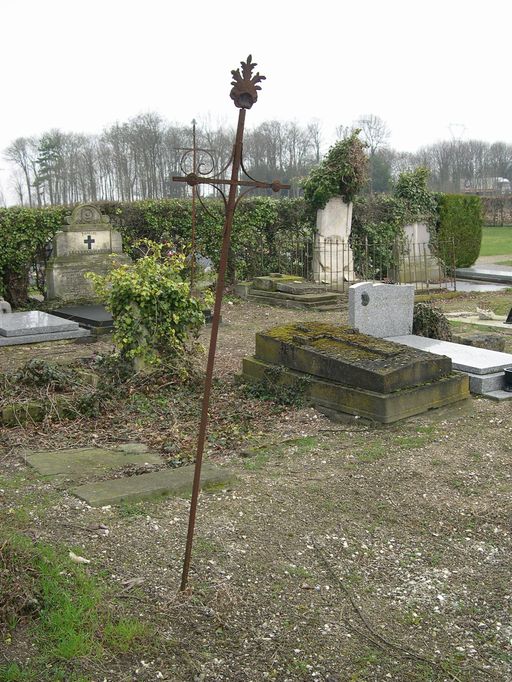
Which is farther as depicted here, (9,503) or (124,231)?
(124,231)

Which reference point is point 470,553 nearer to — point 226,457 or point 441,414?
point 226,457

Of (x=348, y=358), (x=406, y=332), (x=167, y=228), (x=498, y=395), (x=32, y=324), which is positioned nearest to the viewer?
(x=348, y=358)

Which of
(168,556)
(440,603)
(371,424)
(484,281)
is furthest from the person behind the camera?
(484,281)

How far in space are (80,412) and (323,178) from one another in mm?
11537

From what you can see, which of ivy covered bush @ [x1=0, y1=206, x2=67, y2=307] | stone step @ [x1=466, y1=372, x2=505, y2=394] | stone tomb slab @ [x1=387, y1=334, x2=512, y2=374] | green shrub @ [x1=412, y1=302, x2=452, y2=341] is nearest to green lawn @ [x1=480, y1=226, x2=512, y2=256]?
ivy covered bush @ [x1=0, y1=206, x2=67, y2=307]

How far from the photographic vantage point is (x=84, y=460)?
621cm

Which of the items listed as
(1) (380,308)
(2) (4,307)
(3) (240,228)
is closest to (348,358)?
(1) (380,308)

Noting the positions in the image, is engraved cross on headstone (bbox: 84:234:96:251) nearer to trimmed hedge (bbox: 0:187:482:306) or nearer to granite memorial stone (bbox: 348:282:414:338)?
trimmed hedge (bbox: 0:187:482:306)

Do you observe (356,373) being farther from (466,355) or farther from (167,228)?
(167,228)

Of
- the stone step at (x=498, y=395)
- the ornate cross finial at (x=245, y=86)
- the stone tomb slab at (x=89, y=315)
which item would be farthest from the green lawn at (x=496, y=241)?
the ornate cross finial at (x=245, y=86)

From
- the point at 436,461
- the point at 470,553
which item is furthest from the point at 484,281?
the point at 470,553

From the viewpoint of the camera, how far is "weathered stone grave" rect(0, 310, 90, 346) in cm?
1159

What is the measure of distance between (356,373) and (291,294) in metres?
8.50

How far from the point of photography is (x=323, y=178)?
17.5m
